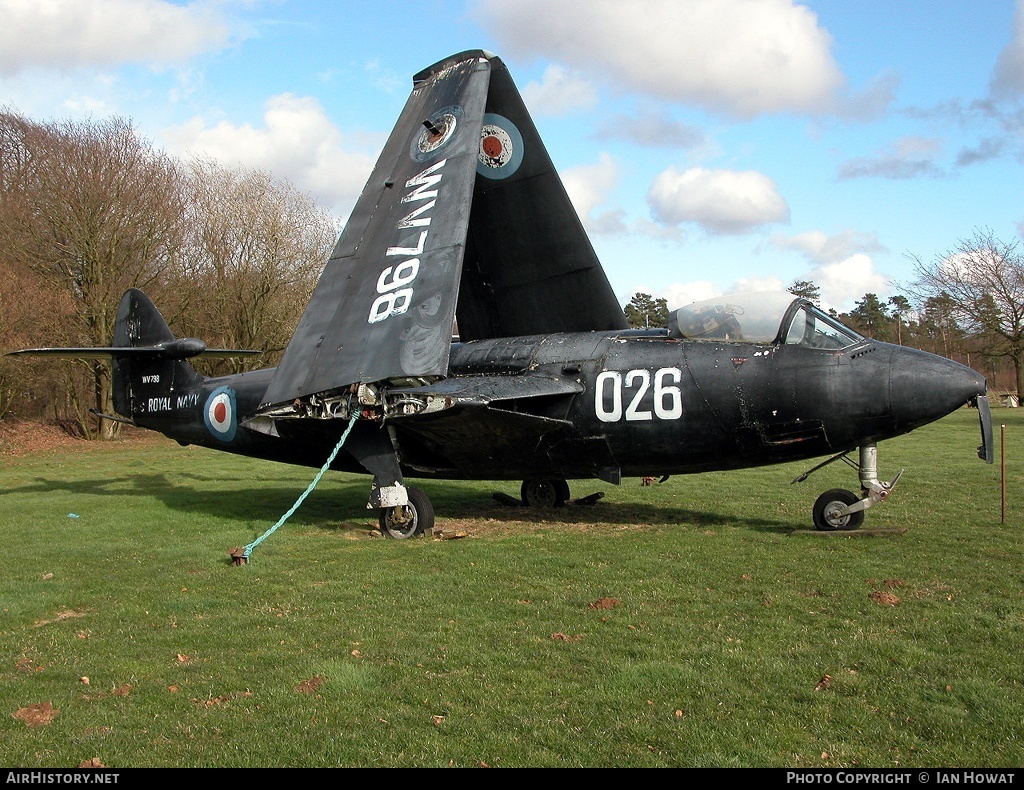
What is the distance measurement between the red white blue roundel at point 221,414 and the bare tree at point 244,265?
2465 cm

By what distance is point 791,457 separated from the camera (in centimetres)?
1073

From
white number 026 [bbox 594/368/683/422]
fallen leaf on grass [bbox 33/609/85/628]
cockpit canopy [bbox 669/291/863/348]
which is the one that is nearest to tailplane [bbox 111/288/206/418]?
fallen leaf on grass [bbox 33/609/85/628]

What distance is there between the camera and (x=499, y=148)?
13.9m

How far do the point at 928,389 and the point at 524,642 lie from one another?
20.0ft

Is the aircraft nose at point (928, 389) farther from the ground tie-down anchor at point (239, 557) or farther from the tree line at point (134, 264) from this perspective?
the tree line at point (134, 264)

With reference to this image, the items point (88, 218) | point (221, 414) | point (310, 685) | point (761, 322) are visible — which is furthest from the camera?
point (88, 218)

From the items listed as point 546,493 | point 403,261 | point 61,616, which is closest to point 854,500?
point 546,493

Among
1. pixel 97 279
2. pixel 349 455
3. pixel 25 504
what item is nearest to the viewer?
pixel 349 455

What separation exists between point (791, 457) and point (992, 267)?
41.1m

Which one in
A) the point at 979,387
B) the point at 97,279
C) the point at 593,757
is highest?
the point at 97,279

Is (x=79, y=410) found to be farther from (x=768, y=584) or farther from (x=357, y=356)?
(x=768, y=584)

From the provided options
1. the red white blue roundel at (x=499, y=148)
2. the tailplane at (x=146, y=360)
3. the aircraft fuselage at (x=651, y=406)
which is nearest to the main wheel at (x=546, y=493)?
the aircraft fuselage at (x=651, y=406)

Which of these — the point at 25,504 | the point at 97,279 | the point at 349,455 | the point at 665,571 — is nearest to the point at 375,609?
the point at 665,571

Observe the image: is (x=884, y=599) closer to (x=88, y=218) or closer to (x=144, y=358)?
(x=144, y=358)
